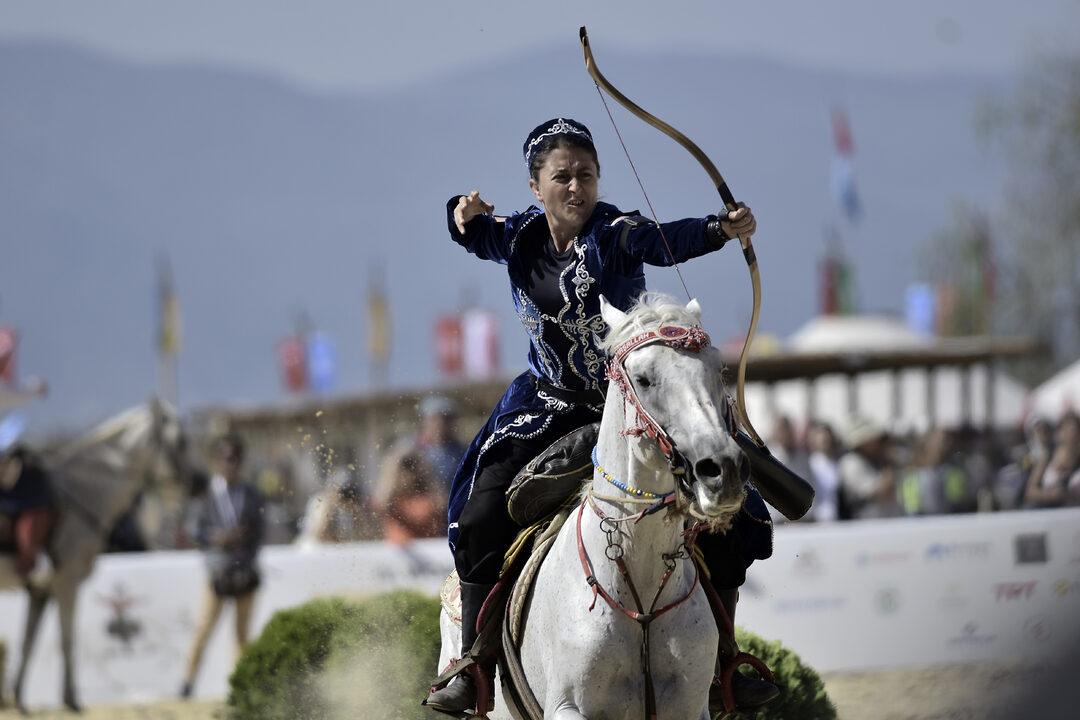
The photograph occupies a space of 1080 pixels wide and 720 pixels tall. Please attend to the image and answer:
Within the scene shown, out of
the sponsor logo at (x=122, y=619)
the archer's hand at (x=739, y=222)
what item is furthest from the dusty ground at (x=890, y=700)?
the archer's hand at (x=739, y=222)

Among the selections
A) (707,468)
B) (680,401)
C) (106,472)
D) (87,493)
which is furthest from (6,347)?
(707,468)

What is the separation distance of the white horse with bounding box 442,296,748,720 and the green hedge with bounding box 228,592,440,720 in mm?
2305

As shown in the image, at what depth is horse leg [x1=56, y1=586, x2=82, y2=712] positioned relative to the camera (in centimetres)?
1211

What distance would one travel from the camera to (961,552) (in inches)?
443

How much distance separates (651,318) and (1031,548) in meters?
7.47

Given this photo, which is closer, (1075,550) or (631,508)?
(631,508)

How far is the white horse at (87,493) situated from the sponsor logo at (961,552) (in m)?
6.61

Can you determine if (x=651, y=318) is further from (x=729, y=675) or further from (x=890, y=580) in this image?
(x=890, y=580)

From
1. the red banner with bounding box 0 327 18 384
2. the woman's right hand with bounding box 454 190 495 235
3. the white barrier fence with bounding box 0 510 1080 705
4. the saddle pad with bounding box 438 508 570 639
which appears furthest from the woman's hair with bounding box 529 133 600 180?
the red banner with bounding box 0 327 18 384

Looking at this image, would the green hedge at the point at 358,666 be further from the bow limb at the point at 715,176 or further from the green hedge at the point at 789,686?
the bow limb at the point at 715,176

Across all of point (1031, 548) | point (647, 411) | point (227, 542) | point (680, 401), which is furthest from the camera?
point (227, 542)

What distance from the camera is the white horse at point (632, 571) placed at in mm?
4492

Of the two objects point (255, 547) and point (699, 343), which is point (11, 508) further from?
A: point (699, 343)

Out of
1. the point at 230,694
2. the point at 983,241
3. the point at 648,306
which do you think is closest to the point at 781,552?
the point at 230,694
